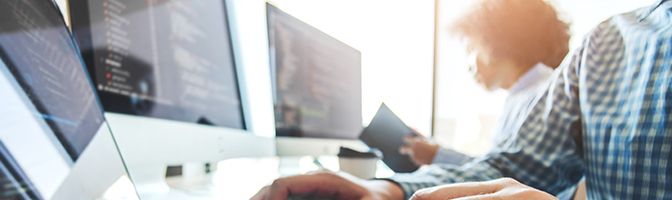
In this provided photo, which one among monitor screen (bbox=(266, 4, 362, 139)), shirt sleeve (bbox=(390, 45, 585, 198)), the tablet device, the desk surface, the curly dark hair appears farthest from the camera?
the curly dark hair

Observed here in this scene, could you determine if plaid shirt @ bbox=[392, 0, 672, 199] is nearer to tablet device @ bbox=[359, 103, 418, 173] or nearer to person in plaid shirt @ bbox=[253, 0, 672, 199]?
person in plaid shirt @ bbox=[253, 0, 672, 199]

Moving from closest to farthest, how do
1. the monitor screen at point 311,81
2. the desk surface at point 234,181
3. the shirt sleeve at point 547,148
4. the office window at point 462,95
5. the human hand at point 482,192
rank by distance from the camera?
the human hand at point 482,192, the desk surface at point 234,181, the shirt sleeve at point 547,148, the monitor screen at point 311,81, the office window at point 462,95

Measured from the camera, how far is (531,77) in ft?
4.69

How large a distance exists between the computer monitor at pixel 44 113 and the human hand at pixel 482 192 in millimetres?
210

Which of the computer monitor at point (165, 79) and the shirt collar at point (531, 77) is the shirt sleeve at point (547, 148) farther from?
the shirt collar at point (531, 77)

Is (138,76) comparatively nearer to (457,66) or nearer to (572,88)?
(572,88)

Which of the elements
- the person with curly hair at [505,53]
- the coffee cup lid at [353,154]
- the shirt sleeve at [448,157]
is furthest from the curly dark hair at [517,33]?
the coffee cup lid at [353,154]

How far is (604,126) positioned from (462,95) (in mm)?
1358

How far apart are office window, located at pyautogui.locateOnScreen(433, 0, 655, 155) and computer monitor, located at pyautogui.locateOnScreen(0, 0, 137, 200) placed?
1.24 m

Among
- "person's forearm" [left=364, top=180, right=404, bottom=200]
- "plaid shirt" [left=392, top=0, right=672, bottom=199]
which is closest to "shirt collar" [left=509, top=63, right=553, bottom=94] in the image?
"plaid shirt" [left=392, top=0, right=672, bottom=199]

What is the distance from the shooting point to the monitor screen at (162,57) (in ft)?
1.20

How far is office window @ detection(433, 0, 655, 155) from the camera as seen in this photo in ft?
4.27

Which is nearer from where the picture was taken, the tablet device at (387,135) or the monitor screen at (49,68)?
the monitor screen at (49,68)

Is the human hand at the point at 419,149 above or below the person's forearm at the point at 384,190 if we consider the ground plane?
below
